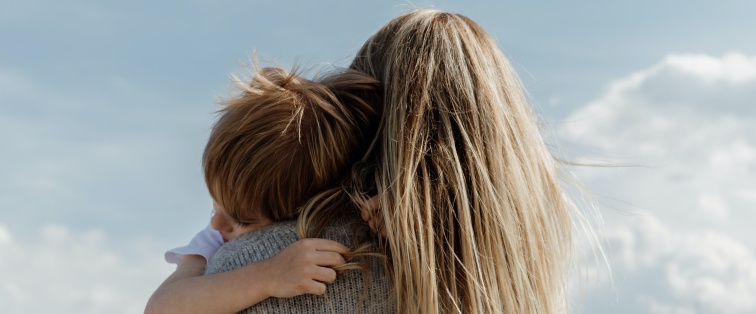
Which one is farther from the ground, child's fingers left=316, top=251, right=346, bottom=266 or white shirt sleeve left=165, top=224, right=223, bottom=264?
white shirt sleeve left=165, top=224, right=223, bottom=264

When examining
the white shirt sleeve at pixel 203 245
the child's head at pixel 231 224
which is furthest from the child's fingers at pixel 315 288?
the white shirt sleeve at pixel 203 245

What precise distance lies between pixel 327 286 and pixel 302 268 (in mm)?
118

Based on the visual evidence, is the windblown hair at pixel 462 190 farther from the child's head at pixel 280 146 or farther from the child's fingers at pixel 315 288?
the child's fingers at pixel 315 288

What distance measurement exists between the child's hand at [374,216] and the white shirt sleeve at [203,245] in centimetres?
73

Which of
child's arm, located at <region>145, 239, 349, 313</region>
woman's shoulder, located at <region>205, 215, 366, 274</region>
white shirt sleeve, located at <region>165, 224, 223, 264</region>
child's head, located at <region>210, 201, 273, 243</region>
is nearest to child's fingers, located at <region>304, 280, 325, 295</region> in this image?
child's arm, located at <region>145, 239, 349, 313</region>

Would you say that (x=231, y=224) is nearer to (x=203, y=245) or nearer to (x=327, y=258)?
(x=203, y=245)

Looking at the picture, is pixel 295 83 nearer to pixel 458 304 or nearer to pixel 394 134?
pixel 394 134

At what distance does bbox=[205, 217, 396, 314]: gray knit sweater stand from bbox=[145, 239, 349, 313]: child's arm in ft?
0.15

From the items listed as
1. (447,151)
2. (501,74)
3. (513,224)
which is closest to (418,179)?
(447,151)

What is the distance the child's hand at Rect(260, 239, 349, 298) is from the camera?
252 cm

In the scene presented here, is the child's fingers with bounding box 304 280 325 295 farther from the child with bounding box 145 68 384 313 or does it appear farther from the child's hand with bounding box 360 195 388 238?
the child's hand with bounding box 360 195 388 238

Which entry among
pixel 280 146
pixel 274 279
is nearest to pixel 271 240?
pixel 274 279

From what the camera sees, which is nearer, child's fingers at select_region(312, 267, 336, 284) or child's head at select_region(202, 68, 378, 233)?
child's fingers at select_region(312, 267, 336, 284)

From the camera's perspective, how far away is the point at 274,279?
2.54m
